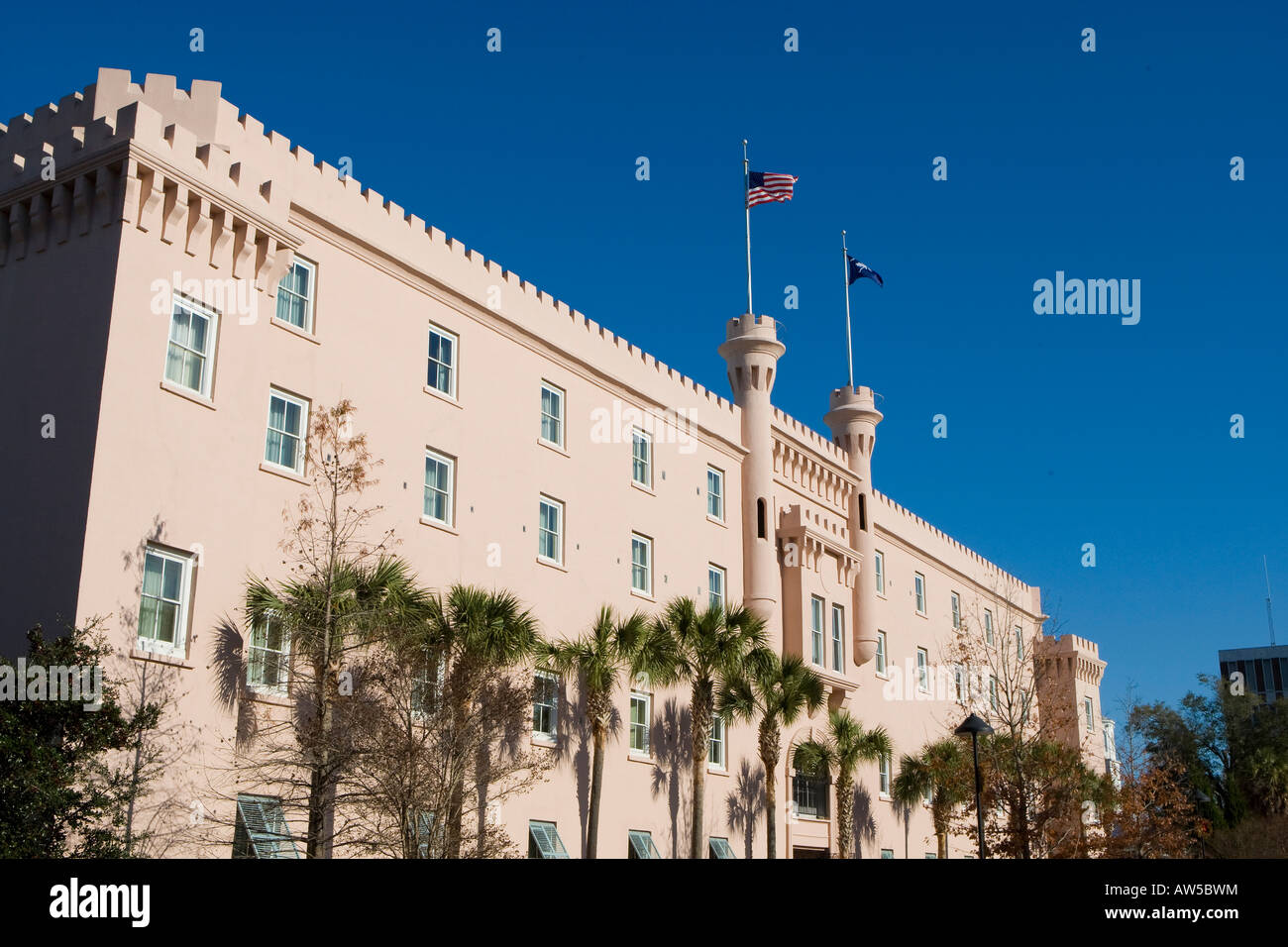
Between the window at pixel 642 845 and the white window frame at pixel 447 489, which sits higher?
the white window frame at pixel 447 489

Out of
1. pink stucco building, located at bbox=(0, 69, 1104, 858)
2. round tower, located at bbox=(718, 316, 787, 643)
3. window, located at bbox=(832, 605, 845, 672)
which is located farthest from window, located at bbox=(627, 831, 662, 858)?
window, located at bbox=(832, 605, 845, 672)

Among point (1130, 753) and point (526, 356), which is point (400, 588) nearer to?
point (526, 356)

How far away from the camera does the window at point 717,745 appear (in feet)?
111

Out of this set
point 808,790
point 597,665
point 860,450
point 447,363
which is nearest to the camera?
point 447,363

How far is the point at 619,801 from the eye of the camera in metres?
29.8

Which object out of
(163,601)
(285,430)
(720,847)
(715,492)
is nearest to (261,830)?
(163,601)

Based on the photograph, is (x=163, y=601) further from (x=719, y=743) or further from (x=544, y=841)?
(x=719, y=743)

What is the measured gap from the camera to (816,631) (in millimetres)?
40094

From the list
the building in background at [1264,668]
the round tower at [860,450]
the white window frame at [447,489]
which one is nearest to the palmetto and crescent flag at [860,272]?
the round tower at [860,450]

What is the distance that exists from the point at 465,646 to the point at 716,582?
47.2 ft

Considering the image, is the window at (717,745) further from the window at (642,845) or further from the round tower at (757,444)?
the round tower at (757,444)

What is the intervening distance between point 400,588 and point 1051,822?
19840 millimetres

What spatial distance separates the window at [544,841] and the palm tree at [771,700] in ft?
19.0

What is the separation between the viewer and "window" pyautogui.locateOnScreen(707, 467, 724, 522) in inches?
1442
